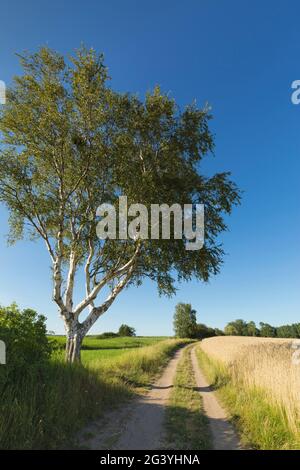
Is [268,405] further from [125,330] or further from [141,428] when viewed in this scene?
[125,330]

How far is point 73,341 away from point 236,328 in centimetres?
15729

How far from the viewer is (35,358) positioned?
902 centimetres

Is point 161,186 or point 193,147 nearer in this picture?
point 161,186

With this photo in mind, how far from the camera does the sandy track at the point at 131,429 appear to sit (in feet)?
26.7

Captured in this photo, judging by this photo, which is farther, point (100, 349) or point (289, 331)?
point (289, 331)

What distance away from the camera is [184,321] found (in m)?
106

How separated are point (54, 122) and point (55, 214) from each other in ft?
18.1

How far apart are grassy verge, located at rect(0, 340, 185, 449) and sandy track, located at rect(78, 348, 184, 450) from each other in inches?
18.9

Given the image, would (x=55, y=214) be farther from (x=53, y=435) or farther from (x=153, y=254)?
(x=53, y=435)

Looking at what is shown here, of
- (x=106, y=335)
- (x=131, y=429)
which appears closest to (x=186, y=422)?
(x=131, y=429)

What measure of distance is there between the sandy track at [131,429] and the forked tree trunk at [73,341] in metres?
4.72

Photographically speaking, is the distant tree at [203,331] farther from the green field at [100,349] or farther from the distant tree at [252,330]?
the green field at [100,349]

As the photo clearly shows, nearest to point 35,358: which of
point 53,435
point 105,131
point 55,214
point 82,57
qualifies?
point 53,435

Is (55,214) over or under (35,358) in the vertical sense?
over
